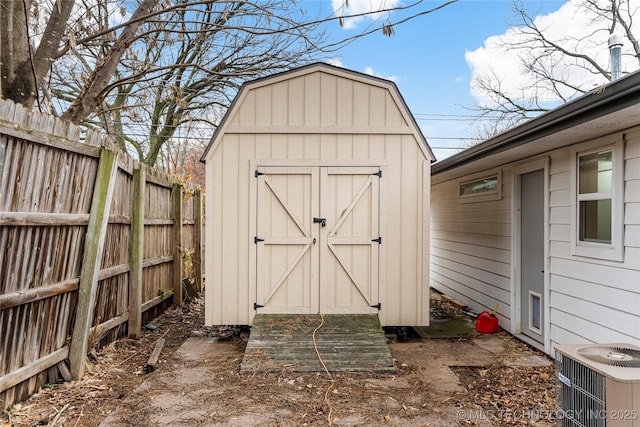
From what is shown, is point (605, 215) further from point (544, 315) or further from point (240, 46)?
point (240, 46)

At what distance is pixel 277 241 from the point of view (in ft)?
15.1

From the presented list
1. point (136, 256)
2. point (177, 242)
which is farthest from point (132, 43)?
point (177, 242)

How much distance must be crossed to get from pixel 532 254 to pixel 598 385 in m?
3.21

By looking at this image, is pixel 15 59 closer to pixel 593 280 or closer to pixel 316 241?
pixel 316 241

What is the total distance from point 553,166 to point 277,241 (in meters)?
3.31

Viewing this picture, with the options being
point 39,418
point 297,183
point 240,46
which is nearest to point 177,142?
point 240,46

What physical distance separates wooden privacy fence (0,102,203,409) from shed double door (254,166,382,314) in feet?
5.11

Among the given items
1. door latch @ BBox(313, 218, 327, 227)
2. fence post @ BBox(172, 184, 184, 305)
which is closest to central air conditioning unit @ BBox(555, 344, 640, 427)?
door latch @ BBox(313, 218, 327, 227)

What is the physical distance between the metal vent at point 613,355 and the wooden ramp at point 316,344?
5.98 feet

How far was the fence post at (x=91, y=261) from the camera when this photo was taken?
132 inches

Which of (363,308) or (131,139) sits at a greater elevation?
(131,139)

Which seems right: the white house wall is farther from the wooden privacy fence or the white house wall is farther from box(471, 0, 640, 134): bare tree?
box(471, 0, 640, 134): bare tree

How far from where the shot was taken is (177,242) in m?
6.21

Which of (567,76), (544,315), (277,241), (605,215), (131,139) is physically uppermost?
(567,76)
